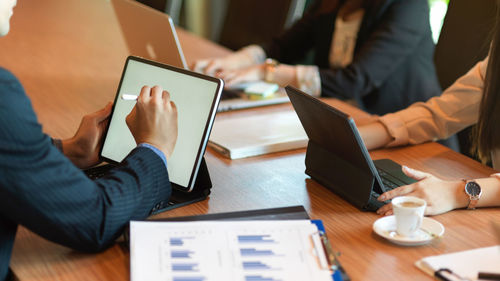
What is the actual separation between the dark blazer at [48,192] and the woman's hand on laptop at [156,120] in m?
0.10

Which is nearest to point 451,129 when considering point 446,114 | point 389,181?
point 446,114

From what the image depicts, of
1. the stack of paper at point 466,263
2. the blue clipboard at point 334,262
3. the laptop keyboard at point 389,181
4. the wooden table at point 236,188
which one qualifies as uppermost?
the stack of paper at point 466,263

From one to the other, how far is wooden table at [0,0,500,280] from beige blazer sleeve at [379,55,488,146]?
43mm

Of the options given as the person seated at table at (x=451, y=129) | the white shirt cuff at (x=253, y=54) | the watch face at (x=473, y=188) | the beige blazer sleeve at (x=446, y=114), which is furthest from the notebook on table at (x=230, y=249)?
the white shirt cuff at (x=253, y=54)

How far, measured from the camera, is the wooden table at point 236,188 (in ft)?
3.30

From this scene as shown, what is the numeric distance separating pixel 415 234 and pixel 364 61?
50.3 inches

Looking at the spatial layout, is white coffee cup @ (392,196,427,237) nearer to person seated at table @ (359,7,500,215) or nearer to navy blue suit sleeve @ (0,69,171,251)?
person seated at table @ (359,7,500,215)

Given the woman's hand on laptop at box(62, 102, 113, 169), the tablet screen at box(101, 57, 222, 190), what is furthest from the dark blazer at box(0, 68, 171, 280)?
the woman's hand on laptop at box(62, 102, 113, 169)

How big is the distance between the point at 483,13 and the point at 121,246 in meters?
1.46

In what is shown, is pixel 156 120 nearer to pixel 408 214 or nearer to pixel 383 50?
pixel 408 214

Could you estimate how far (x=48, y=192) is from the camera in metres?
0.91

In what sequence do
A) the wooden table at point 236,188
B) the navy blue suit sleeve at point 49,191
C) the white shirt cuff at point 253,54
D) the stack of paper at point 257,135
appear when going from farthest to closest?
the white shirt cuff at point 253,54 < the stack of paper at point 257,135 < the wooden table at point 236,188 < the navy blue suit sleeve at point 49,191

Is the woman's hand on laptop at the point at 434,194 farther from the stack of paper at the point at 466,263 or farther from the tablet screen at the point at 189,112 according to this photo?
the tablet screen at the point at 189,112

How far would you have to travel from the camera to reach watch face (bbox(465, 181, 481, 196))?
47.7 inches
